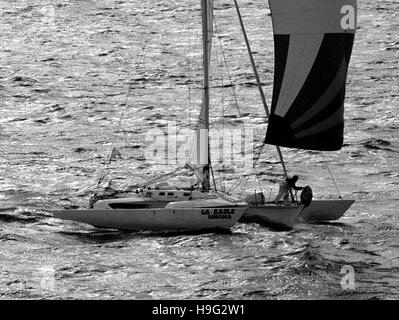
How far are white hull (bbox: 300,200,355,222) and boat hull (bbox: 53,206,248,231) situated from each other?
12.8 ft

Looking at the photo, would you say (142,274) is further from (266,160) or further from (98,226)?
(266,160)

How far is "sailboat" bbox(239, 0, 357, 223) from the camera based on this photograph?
140ft

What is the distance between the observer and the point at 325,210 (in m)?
46.2

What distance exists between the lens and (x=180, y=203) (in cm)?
4306

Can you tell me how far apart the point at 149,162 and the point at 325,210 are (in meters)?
12.1

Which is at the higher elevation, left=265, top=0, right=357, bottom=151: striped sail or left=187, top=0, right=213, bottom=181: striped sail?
left=265, top=0, right=357, bottom=151: striped sail

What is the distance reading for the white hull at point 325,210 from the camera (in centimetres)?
4612

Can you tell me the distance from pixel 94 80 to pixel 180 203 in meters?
28.9

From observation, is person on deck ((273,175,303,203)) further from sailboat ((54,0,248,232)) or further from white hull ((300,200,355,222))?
sailboat ((54,0,248,232))

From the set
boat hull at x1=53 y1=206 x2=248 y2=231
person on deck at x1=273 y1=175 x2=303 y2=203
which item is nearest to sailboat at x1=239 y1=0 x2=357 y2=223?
person on deck at x1=273 y1=175 x2=303 y2=203

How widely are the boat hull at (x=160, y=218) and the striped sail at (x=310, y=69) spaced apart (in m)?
3.11

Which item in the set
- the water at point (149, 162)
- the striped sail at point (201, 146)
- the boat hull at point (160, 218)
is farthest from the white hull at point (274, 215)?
the striped sail at point (201, 146)

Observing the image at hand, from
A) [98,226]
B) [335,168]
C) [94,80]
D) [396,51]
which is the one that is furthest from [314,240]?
[396,51]

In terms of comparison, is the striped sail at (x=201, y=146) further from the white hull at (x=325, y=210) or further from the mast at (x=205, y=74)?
the white hull at (x=325, y=210)
